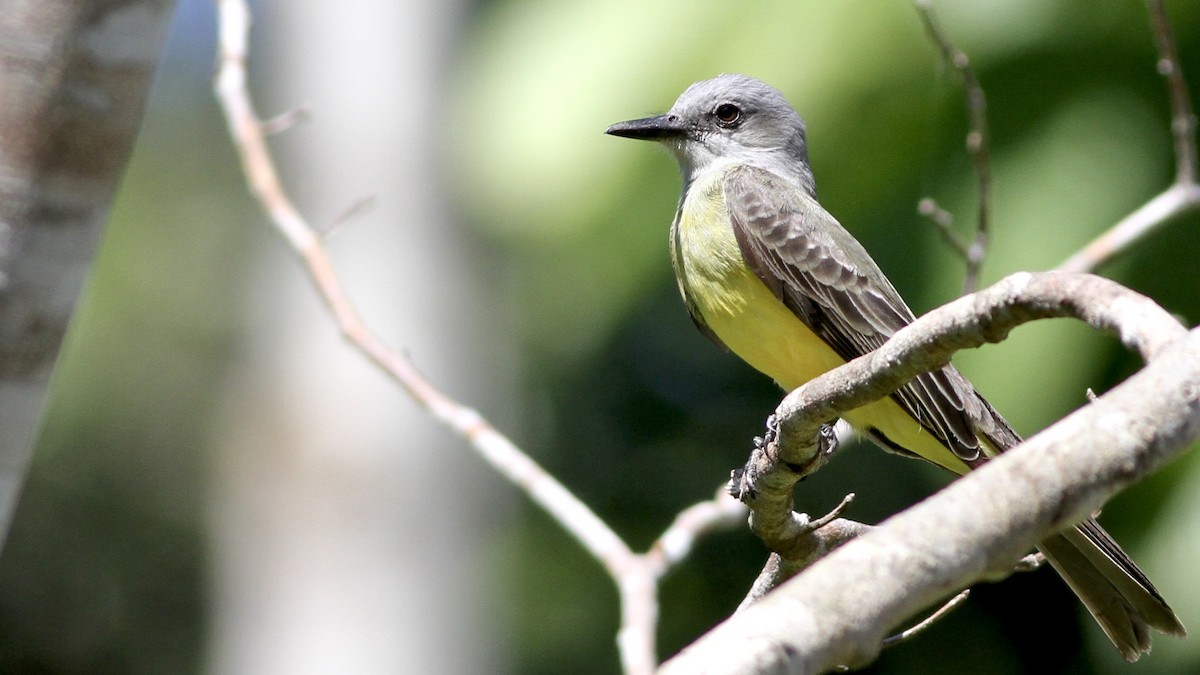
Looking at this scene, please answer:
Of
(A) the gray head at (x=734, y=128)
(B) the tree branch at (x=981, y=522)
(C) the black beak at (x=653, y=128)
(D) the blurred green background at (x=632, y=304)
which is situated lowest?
(D) the blurred green background at (x=632, y=304)

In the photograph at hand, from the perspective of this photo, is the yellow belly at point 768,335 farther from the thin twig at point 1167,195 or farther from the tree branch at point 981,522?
the tree branch at point 981,522

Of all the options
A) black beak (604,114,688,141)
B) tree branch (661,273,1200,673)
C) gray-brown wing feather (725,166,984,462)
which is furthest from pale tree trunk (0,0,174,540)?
black beak (604,114,688,141)

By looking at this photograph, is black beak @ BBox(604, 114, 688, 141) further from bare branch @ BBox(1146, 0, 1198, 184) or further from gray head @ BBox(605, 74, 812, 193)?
bare branch @ BBox(1146, 0, 1198, 184)

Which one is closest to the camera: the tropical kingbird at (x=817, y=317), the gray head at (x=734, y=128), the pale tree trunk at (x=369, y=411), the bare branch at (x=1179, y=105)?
the tropical kingbird at (x=817, y=317)

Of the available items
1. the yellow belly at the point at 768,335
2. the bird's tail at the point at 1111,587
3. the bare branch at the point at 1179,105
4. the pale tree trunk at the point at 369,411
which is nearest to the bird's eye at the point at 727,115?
the yellow belly at the point at 768,335

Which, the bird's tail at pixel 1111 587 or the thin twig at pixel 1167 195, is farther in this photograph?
the thin twig at pixel 1167 195

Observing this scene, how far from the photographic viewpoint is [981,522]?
180 cm

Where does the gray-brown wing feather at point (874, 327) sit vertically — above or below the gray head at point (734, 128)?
below

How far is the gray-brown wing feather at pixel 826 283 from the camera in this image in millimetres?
4406

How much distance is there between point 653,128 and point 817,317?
1101 millimetres

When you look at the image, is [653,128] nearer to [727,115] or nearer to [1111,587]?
[727,115]

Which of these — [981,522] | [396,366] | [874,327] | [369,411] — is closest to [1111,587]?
[874,327]

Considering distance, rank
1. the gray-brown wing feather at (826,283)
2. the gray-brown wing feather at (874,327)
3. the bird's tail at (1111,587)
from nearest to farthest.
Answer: the bird's tail at (1111,587), the gray-brown wing feather at (874,327), the gray-brown wing feather at (826,283)

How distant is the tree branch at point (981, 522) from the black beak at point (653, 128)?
9.96 feet
